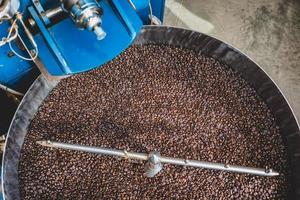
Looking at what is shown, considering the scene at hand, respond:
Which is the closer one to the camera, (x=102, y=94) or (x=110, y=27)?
(x=110, y=27)

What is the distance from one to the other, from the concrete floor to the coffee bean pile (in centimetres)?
90

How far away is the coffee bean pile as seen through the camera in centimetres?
218

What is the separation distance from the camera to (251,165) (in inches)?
88.8

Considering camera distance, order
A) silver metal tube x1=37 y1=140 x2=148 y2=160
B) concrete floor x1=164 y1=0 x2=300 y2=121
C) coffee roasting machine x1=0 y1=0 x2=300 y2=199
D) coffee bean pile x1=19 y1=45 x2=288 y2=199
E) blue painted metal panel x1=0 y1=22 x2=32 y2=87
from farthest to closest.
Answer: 1. concrete floor x1=164 y1=0 x2=300 y2=121
2. coffee bean pile x1=19 y1=45 x2=288 y2=199
3. blue painted metal panel x1=0 y1=22 x2=32 y2=87
4. silver metal tube x1=37 y1=140 x2=148 y2=160
5. coffee roasting machine x1=0 y1=0 x2=300 y2=199

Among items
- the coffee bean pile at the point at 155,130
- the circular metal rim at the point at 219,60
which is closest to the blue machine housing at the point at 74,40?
the circular metal rim at the point at 219,60

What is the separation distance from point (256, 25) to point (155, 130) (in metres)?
1.64

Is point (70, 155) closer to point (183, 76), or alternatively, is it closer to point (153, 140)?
point (153, 140)

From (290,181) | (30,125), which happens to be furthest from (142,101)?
(290,181)

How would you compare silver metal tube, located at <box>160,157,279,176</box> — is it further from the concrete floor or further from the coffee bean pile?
the concrete floor

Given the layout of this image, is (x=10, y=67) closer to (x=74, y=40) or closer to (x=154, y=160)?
(x=74, y=40)

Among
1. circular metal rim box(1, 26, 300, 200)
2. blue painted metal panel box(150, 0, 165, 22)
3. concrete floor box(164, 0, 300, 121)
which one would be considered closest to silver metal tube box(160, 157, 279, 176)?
circular metal rim box(1, 26, 300, 200)

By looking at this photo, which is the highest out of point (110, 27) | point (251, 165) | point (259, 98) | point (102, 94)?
point (110, 27)

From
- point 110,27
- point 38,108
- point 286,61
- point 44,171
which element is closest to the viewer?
point 110,27

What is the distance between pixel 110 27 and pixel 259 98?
1053 mm
